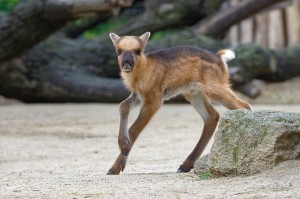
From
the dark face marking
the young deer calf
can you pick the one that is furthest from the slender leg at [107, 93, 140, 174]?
the dark face marking

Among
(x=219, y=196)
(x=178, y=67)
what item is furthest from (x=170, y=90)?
(x=219, y=196)

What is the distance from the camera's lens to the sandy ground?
17.7ft

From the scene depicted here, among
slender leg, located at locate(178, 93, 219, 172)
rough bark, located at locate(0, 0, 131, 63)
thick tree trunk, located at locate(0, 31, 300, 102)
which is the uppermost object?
slender leg, located at locate(178, 93, 219, 172)

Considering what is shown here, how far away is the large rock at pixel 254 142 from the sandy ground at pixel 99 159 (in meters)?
0.10

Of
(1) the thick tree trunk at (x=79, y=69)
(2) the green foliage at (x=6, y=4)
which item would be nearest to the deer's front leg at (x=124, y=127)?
(1) the thick tree trunk at (x=79, y=69)

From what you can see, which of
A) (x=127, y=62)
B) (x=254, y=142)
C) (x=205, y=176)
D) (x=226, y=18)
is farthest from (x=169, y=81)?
(x=226, y=18)

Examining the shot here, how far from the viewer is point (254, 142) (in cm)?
565

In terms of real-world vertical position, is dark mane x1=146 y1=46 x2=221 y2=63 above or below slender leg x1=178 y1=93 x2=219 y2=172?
above

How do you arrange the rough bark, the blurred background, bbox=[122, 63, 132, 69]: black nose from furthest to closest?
1. the blurred background
2. the rough bark
3. bbox=[122, 63, 132, 69]: black nose

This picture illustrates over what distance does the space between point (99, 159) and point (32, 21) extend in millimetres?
4495

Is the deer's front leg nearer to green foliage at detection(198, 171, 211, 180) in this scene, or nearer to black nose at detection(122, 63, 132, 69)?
black nose at detection(122, 63, 132, 69)

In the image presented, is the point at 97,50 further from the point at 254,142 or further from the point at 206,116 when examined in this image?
the point at 254,142

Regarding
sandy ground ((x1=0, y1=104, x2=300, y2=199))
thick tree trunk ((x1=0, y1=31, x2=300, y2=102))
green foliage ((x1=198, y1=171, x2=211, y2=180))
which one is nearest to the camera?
sandy ground ((x1=0, y1=104, x2=300, y2=199))

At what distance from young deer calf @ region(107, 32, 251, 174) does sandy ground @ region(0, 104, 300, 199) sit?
52 cm
